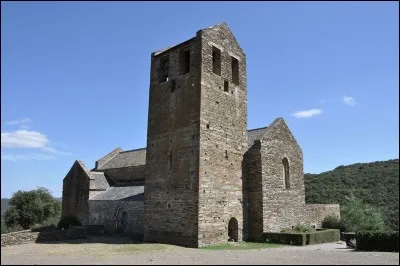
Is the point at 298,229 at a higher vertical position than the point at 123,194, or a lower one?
lower

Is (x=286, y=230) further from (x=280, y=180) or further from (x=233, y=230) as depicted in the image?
(x=233, y=230)

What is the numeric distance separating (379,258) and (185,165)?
11.0 m

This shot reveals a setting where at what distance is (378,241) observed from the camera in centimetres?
1817

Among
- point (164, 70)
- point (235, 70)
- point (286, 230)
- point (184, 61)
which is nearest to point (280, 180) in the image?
point (286, 230)

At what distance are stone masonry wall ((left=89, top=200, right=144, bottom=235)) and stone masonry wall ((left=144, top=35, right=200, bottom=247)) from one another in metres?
4.63

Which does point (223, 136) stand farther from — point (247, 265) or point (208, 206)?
point (247, 265)

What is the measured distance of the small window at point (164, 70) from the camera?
24.4 metres

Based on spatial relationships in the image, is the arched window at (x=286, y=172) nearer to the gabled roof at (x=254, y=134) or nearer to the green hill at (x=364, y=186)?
the gabled roof at (x=254, y=134)

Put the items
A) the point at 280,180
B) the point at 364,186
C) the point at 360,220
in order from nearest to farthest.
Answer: the point at 280,180
the point at 360,220
the point at 364,186

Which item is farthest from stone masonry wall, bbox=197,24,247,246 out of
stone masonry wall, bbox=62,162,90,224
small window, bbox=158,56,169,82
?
stone masonry wall, bbox=62,162,90,224

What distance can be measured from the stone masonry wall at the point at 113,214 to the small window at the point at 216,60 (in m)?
11.6

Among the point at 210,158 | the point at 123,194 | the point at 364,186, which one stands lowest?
Answer: the point at 364,186

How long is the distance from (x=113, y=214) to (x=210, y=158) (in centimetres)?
1275

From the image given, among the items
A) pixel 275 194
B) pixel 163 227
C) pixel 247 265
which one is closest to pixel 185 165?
pixel 163 227
